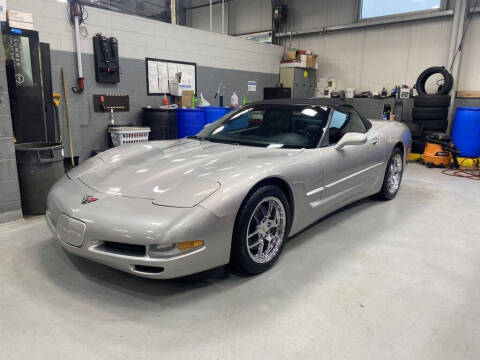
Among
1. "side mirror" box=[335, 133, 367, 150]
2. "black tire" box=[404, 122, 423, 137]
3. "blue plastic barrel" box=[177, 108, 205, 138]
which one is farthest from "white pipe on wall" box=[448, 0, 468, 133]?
"side mirror" box=[335, 133, 367, 150]

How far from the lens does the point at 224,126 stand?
10.9ft

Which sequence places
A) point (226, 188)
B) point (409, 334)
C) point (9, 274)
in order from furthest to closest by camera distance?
1. point (9, 274)
2. point (226, 188)
3. point (409, 334)

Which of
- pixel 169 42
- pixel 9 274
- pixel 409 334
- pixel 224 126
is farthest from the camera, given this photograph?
pixel 169 42

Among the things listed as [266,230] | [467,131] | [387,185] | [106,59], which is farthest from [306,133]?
[467,131]

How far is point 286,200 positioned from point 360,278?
27.5 inches

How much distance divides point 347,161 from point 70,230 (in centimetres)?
218

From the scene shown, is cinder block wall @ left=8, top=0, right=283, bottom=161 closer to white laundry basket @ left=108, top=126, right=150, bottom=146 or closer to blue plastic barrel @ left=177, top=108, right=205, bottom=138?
white laundry basket @ left=108, top=126, right=150, bottom=146

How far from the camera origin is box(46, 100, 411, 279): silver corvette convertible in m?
1.88

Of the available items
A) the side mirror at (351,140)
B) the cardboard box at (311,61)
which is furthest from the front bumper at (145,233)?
the cardboard box at (311,61)

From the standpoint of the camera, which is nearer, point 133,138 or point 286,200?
point 286,200

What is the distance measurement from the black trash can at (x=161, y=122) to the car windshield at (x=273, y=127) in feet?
8.10

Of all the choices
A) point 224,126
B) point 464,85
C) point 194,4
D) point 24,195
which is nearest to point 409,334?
point 224,126

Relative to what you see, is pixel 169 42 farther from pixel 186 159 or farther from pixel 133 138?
pixel 186 159

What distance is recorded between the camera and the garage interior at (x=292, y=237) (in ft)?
5.84
